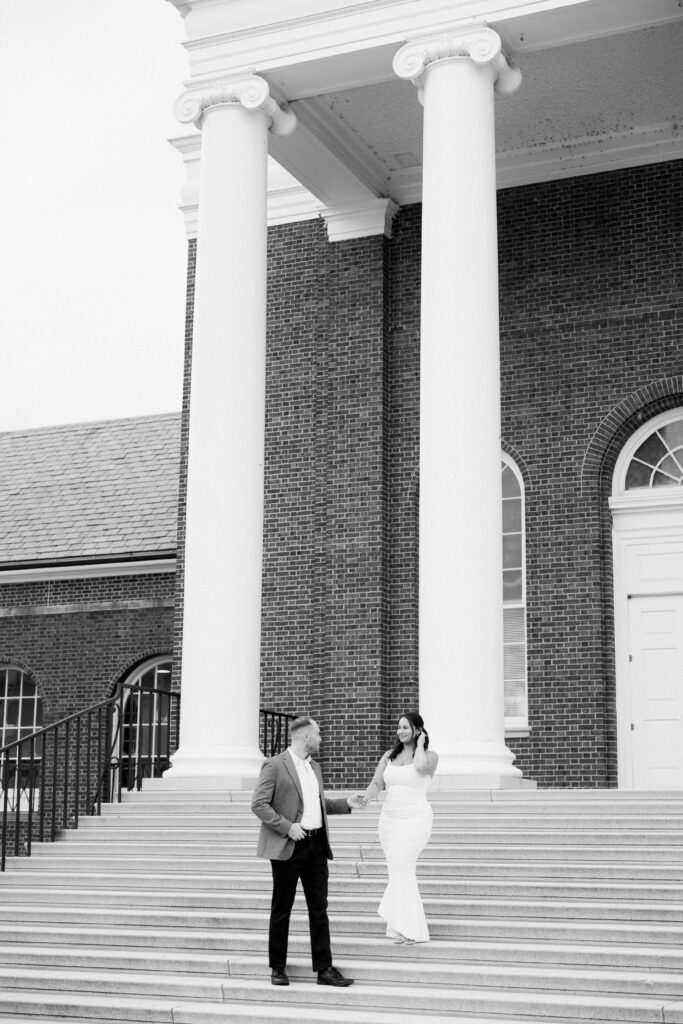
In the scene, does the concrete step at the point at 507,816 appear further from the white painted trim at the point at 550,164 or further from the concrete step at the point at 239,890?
the white painted trim at the point at 550,164

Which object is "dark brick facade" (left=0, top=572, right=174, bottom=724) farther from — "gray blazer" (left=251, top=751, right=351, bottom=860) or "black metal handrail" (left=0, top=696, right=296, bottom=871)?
"gray blazer" (left=251, top=751, right=351, bottom=860)

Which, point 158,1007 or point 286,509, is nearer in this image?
point 158,1007

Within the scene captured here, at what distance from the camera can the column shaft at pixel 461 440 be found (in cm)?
1302

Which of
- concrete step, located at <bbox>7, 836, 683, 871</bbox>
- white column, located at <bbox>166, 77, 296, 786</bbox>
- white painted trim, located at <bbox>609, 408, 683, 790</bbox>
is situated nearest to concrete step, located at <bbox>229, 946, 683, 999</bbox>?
concrete step, located at <bbox>7, 836, 683, 871</bbox>

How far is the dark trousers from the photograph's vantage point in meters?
8.78

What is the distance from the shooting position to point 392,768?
31.7ft

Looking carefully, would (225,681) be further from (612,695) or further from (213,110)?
(213,110)

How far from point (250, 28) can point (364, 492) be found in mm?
5905

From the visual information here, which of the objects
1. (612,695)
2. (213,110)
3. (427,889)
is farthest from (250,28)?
(427,889)

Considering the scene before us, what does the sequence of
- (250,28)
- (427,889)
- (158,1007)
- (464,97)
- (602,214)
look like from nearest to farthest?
(158,1007) → (427,889) → (464,97) → (250,28) → (602,214)

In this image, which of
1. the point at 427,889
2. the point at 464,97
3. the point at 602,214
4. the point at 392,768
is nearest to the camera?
the point at 392,768

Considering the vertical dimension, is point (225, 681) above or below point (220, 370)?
below

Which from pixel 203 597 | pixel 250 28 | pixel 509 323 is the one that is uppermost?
pixel 250 28

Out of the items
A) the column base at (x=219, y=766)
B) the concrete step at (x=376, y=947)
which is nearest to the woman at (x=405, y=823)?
the concrete step at (x=376, y=947)
